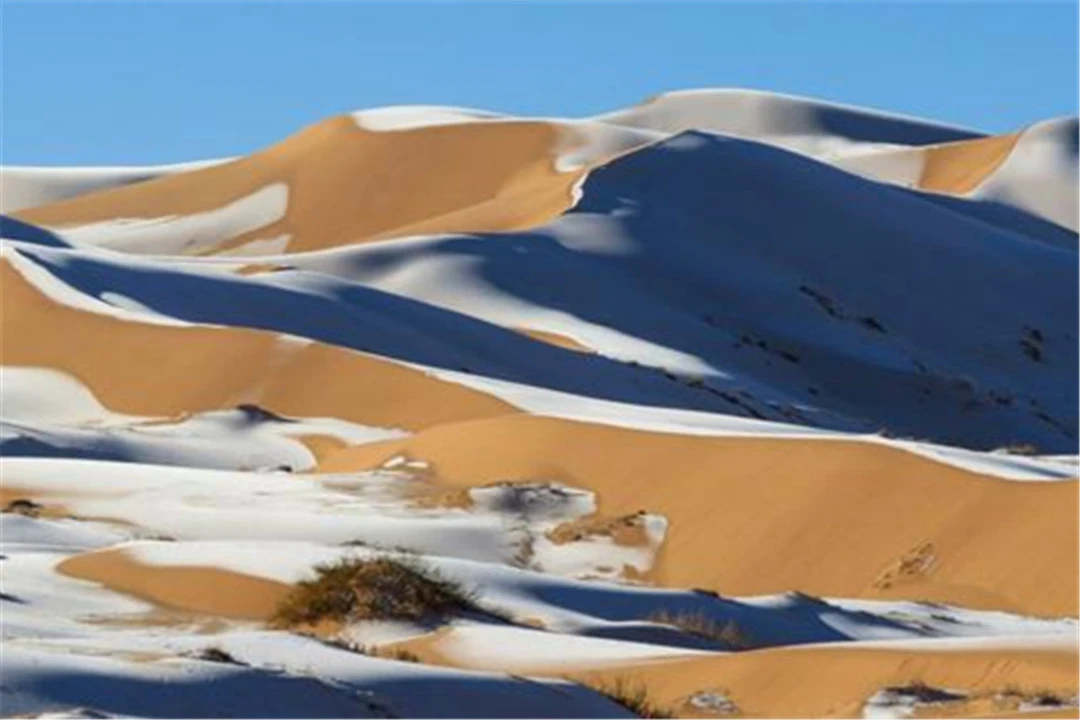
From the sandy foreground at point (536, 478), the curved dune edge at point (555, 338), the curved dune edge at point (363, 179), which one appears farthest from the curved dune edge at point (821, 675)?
the curved dune edge at point (363, 179)

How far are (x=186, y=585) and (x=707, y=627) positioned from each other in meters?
3.34

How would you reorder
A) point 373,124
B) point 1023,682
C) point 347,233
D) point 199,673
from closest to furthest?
point 199,673 → point 1023,682 → point 347,233 → point 373,124

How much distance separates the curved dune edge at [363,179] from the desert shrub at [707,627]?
46307 mm

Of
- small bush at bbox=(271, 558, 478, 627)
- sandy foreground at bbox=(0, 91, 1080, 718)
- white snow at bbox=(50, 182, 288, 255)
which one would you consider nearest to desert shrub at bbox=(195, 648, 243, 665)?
sandy foreground at bbox=(0, 91, 1080, 718)

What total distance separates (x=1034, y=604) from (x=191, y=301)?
71.8 feet

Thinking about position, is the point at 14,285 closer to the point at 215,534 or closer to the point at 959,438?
the point at 959,438

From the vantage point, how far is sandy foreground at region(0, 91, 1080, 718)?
1414cm

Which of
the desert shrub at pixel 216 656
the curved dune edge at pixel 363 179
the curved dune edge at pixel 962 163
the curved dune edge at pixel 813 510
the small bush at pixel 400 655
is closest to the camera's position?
the desert shrub at pixel 216 656

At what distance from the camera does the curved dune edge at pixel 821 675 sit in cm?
1396

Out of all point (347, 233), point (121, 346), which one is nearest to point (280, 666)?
point (121, 346)

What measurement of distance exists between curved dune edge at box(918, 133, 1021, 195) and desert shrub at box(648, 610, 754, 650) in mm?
58078

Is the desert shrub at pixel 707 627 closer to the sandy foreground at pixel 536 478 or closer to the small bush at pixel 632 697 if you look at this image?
the sandy foreground at pixel 536 478

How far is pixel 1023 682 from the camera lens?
47.4 ft

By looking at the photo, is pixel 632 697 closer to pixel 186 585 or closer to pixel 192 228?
pixel 186 585
